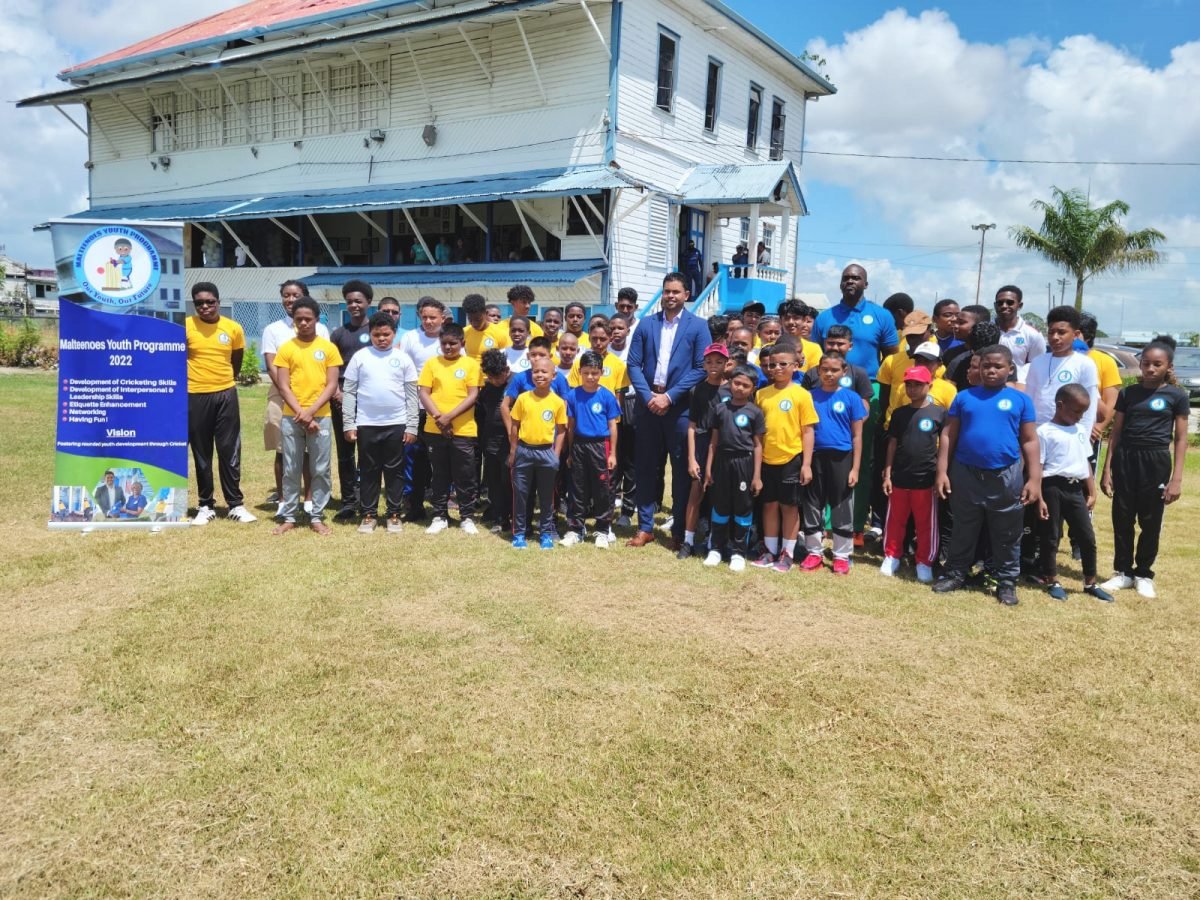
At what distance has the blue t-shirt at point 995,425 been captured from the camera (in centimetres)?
521

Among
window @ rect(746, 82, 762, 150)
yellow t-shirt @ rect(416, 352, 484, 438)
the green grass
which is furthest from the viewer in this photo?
window @ rect(746, 82, 762, 150)

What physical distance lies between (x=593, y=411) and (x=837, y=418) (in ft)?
5.90

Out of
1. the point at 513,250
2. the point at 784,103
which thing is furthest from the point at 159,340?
the point at 784,103

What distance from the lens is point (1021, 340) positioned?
20.0 ft

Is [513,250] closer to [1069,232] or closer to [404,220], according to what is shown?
[404,220]

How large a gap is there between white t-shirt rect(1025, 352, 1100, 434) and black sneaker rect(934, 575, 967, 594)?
123cm

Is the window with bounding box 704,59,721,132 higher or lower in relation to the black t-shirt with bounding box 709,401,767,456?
higher

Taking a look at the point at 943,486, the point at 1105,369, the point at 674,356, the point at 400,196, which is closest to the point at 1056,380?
the point at 1105,369

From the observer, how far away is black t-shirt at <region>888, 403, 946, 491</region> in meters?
5.66

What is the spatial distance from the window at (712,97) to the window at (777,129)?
Result: 2.80 m

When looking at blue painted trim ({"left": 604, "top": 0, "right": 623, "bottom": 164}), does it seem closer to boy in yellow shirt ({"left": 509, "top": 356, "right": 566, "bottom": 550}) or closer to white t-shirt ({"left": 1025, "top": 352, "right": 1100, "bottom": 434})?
boy in yellow shirt ({"left": 509, "top": 356, "right": 566, "bottom": 550})

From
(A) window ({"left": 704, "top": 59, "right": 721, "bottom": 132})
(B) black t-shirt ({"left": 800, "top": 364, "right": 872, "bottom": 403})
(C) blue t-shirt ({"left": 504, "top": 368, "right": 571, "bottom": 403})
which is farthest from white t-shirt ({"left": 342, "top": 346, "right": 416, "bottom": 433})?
(A) window ({"left": 704, "top": 59, "right": 721, "bottom": 132})

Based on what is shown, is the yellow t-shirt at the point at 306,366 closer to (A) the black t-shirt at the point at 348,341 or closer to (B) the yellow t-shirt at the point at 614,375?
(A) the black t-shirt at the point at 348,341

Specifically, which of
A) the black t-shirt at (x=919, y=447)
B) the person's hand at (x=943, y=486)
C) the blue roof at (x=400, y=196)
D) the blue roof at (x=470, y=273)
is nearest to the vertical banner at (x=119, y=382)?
the black t-shirt at (x=919, y=447)
